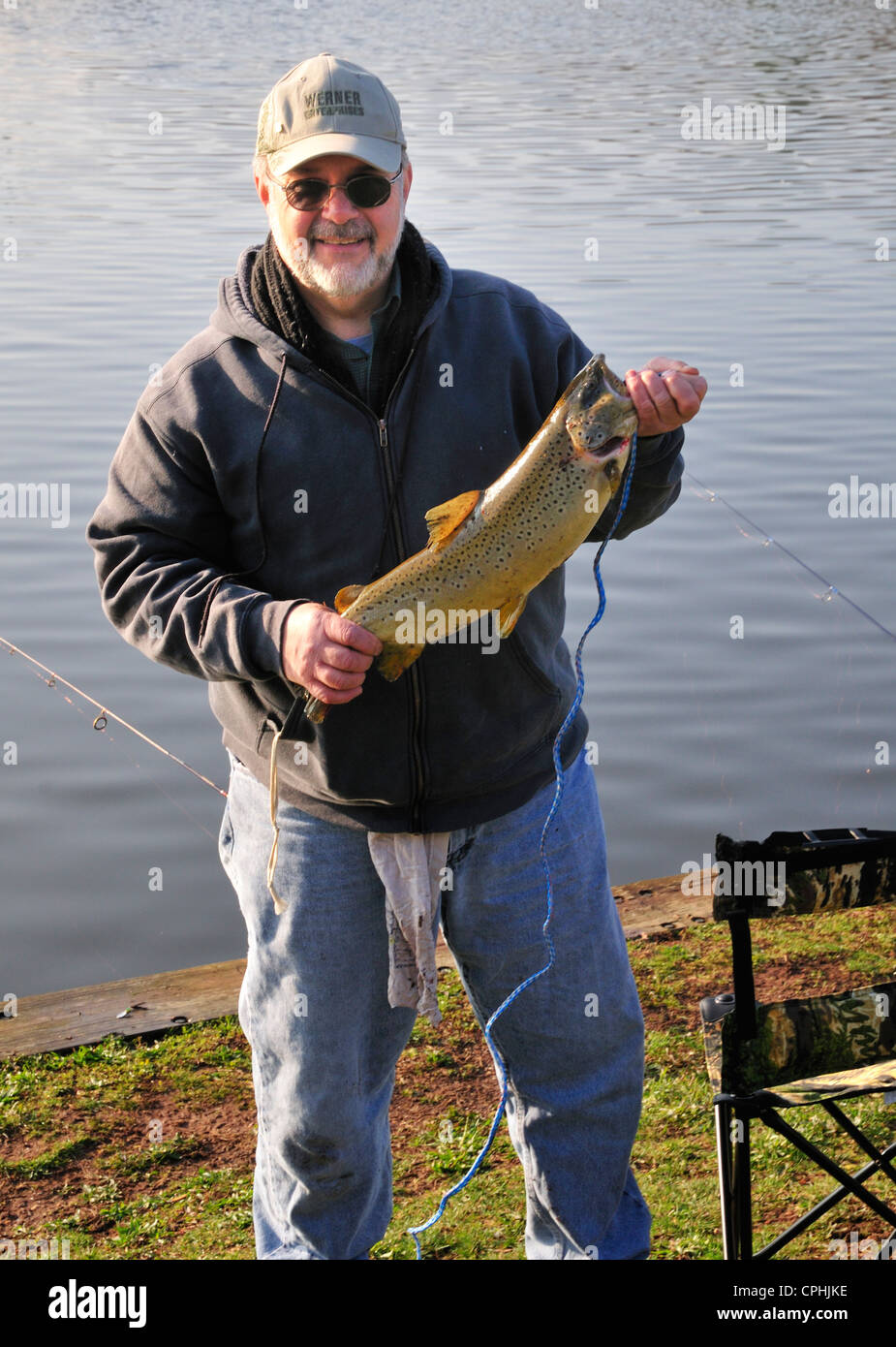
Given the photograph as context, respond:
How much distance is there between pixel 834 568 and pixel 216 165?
17252 mm

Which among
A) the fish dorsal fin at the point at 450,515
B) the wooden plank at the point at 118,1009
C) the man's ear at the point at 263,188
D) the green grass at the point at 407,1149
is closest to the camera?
the fish dorsal fin at the point at 450,515

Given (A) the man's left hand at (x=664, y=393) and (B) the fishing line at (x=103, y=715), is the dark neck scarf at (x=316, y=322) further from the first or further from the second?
(B) the fishing line at (x=103, y=715)

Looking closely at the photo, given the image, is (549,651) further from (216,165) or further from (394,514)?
(216,165)

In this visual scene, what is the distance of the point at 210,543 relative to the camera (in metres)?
3.47

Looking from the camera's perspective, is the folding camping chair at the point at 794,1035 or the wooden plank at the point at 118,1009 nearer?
the folding camping chair at the point at 794,1035

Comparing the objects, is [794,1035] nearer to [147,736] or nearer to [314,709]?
[314,709]

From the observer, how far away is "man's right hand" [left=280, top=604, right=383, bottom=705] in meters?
3.08

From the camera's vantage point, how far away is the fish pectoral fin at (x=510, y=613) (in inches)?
126

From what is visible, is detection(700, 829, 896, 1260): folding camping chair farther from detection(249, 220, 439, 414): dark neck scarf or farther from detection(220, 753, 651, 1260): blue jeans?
detection(249, 220, 439, 414): dark neck scarf

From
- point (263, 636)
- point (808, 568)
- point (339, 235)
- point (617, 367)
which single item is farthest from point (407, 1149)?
point (617, 367)

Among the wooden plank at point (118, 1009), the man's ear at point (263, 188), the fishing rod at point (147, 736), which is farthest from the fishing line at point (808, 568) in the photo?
the man's ear at point (263, 188)

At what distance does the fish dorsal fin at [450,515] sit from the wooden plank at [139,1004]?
8.08 feet

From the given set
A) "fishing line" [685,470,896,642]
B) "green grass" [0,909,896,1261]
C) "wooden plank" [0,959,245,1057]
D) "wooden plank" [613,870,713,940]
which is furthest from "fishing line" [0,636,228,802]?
"fishing line" [685,470,896,642]
